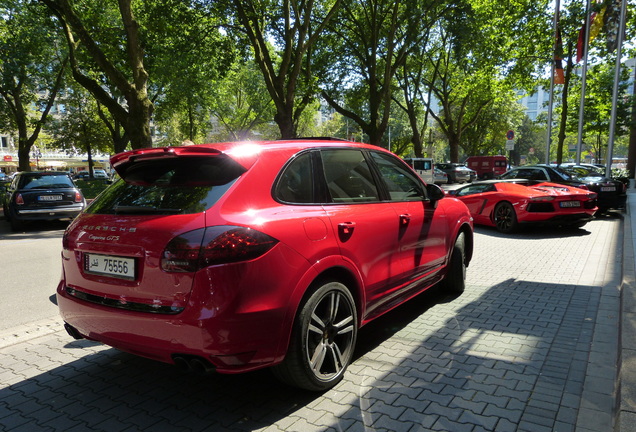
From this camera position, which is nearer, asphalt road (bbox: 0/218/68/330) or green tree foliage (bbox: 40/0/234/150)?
asphalt road (bbox: 0/218/68/330)

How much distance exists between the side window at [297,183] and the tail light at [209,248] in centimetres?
47

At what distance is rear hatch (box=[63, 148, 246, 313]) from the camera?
258 centimetres

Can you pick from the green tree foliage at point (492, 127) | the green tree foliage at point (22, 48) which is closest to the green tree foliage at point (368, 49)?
the green tree foliage at point (22, 48)

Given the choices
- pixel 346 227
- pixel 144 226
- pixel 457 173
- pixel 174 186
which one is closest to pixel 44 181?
pixel 174 186

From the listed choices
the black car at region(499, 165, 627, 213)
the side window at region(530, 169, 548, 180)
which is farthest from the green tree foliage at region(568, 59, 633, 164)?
the side window at region(530, 169, 548, 180)

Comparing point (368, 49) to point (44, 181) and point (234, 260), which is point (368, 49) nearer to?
point (44, 181)

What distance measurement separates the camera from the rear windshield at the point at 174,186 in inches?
107

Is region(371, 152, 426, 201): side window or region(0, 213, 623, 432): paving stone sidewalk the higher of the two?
region(371, 152, 426, 201): side window

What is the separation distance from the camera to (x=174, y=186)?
2896mm

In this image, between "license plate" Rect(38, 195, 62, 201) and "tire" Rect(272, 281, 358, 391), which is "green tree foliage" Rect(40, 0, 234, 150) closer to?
"license plate" Rect(38, 195, 62, 201)

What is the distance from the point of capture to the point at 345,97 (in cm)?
2698

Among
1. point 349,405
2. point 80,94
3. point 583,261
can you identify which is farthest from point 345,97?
point 349,405

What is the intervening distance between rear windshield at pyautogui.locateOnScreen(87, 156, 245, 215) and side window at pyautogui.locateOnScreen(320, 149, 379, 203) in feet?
2.69

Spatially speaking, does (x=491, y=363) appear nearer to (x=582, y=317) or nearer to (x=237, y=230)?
(x=582, y=317)
